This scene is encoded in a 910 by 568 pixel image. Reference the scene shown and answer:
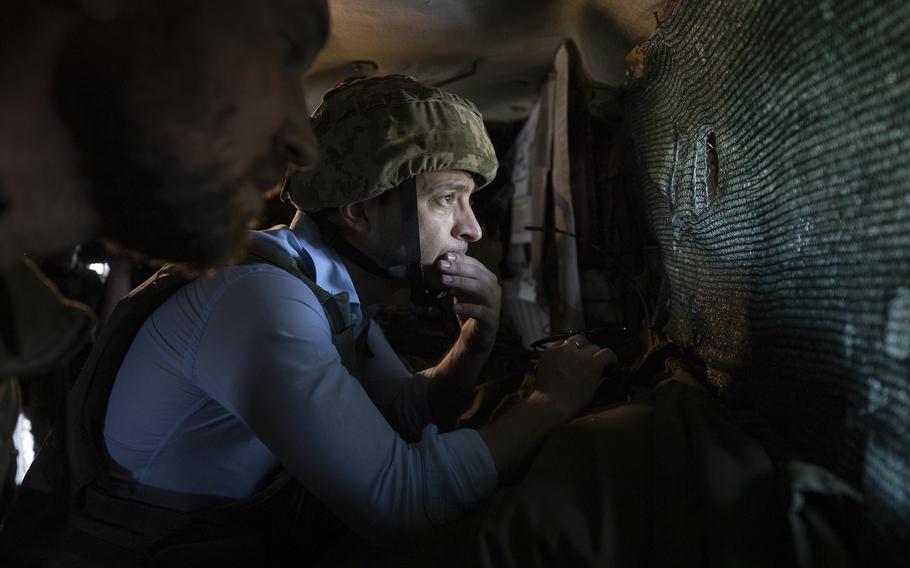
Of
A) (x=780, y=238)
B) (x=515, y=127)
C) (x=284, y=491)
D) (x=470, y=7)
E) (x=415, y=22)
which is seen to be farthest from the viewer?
(x=515, y=127)

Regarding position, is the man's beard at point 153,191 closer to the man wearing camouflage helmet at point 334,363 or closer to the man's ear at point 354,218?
the man wearing camouflage helmet at point 334,363

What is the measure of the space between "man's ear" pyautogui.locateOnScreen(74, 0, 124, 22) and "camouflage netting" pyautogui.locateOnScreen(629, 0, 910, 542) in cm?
88

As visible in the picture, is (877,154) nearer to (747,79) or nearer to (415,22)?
(747,79)

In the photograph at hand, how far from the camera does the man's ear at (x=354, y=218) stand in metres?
1.65

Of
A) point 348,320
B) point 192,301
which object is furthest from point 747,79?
point 192,301

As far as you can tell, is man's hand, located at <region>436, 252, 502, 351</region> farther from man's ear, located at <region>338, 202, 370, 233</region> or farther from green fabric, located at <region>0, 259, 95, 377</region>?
green fabric, located at <region>0, 259, 95, 377</region>

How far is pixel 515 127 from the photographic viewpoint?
3.73 m

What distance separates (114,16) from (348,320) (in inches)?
32.8

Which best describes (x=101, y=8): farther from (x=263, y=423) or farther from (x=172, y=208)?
(x=263, y=423)

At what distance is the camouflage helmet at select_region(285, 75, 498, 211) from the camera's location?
155cm

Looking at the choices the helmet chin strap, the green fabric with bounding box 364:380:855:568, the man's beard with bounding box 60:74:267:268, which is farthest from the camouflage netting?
the man's beard with bounding box 60:74:267:268

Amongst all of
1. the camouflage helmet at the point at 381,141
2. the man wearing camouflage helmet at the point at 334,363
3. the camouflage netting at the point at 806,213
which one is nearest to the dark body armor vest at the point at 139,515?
the man wearing camouflage helmet at the point at 334,363

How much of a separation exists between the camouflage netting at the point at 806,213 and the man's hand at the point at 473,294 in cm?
57

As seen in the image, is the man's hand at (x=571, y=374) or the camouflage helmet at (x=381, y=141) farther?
the camouflage helmet at (x=381, y=141)
